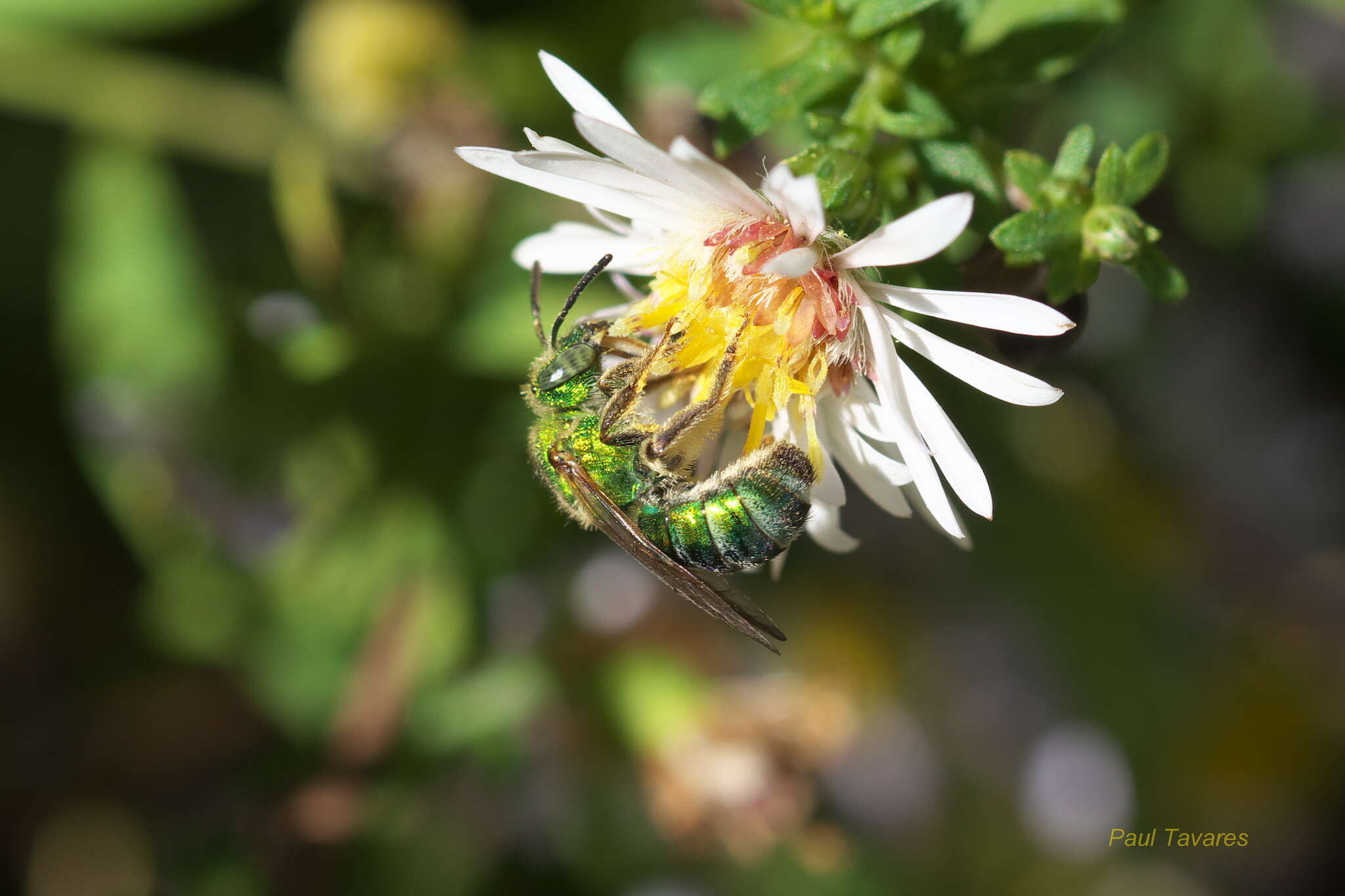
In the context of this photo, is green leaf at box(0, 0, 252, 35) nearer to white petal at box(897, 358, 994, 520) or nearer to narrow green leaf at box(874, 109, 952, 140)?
narrow green leaf at box(874, 109, 952, 140)

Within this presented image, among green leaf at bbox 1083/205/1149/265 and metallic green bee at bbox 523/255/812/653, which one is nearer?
green leaf at bbox 1083/205/1149/265

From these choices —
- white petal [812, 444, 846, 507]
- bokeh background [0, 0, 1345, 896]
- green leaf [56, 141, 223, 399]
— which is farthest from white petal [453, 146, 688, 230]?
green leaf [56, 141, 223, 399]

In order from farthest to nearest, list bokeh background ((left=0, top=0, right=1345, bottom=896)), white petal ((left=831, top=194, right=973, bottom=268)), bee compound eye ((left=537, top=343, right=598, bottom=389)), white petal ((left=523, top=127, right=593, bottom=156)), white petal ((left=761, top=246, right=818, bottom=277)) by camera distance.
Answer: bokeh background ((left=0, top=0, right=1345, bottom=896)) → bee compound eye ((left=537, top=343, right=598, bottom=389)) → white petal ((left=523, top=127, right=593, bottom=156)) → white petal ((left=761, top=246, right=818, bottom=277)) → white petal ((left=831, top=194, right=973, bottom=268))

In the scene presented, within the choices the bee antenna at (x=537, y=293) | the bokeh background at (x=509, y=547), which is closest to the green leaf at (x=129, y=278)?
the bokeh background at (x=509, y=547)

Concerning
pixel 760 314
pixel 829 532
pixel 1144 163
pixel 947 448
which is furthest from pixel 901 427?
pixel 1144 163

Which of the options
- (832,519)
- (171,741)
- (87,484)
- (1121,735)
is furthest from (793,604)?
(87,484)
